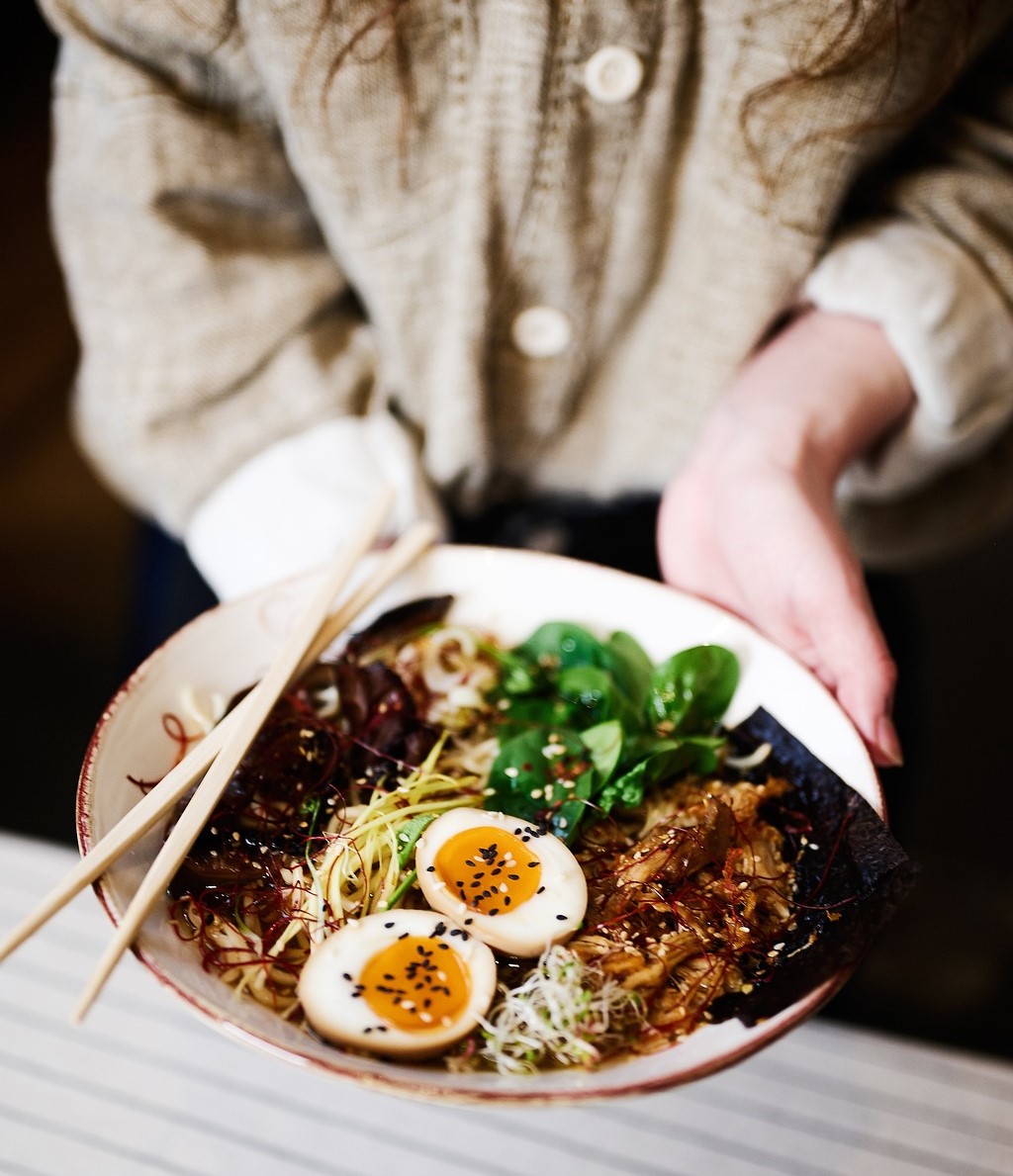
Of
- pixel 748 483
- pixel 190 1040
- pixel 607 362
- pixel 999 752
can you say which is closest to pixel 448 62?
pixel 607 362

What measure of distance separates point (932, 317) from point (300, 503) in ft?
2.52

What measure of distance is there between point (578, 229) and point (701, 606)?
47 centimetres

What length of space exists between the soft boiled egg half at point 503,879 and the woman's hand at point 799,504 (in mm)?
311

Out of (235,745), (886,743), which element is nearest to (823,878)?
(886,743)

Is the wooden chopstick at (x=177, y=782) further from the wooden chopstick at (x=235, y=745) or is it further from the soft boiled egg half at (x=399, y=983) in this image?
the soft boiled egg half at (x=399, y=983)

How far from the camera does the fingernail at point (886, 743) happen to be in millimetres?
951

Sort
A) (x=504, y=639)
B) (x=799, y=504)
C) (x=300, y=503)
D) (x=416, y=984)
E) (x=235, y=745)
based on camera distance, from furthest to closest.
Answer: (x=300, y=503)
(x=504, y=639)
(x=799, y=504)
(x=235, y=745)
(x=416, y=984)

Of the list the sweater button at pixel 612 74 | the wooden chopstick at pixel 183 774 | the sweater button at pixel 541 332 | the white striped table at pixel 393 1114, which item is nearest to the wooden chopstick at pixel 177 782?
the wooden chopstick at pixel 183 774

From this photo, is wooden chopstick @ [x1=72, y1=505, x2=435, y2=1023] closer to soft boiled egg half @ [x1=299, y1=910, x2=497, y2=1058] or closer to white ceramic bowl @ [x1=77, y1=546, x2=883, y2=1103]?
white ceramic bowl @ [x1=77, y1=546, x2=883, y2=1103]

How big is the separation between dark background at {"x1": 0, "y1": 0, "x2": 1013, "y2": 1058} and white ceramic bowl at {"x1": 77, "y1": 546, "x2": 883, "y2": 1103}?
1.48 ft

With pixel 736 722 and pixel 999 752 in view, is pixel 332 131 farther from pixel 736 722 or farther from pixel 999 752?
pixel 999 752

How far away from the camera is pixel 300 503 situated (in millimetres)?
1270

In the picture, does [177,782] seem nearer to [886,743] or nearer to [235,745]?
[235,745]

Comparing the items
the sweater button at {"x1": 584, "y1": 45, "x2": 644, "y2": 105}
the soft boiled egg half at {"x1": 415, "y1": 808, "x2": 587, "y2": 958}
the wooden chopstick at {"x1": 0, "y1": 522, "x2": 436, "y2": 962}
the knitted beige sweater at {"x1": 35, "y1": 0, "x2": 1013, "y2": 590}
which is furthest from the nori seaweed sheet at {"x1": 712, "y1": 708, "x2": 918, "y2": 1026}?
the sweater button at {"x1": 584, "y1": 45, "x2": 644, "y2": 105}
